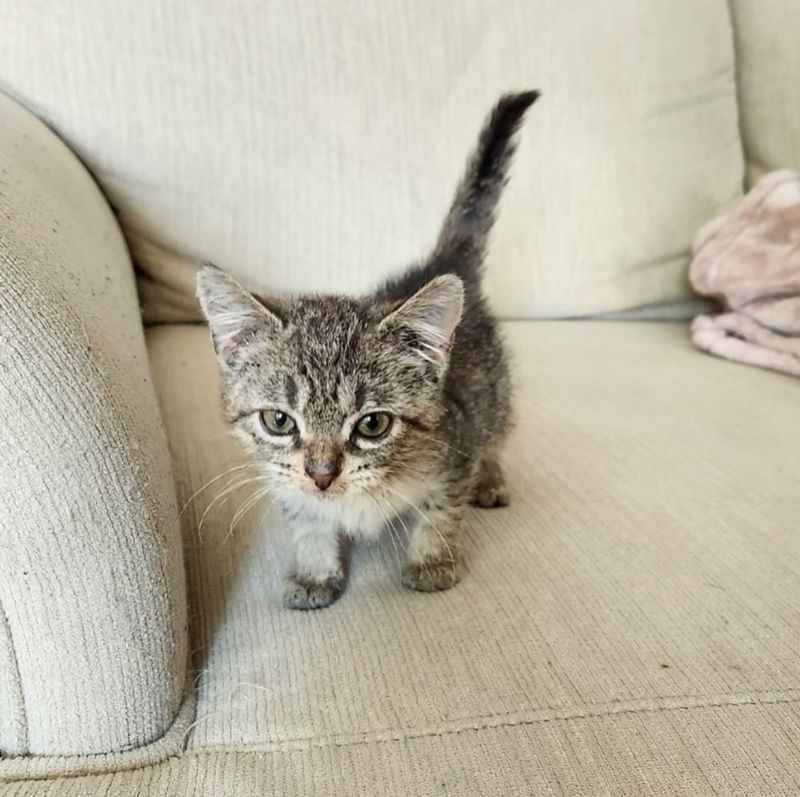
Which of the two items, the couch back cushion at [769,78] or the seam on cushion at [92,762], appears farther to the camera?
the couch back cushion at [769,78]

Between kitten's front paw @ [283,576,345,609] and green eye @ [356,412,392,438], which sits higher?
green eye @ [356,412,392,438]

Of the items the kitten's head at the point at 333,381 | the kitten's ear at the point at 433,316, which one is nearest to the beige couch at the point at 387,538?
the kitten's head at the point at 333,381

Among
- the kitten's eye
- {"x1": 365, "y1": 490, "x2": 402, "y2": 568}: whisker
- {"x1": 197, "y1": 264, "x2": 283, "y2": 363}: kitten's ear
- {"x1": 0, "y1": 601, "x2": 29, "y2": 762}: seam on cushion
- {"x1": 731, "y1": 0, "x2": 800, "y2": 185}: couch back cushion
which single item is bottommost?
{"x1": 365, "y1": 490, "x2": 402, "y2": 568}: whisker

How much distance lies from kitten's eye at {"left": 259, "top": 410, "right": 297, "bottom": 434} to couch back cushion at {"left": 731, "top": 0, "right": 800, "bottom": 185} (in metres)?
1.28

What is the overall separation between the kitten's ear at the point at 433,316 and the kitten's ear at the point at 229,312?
136 millimetres

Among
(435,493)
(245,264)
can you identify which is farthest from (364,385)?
(245,264)

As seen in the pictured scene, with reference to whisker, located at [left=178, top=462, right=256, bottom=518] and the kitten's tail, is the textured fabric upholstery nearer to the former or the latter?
whisker, located at [left=178, top=462, right=256, bottom=518]

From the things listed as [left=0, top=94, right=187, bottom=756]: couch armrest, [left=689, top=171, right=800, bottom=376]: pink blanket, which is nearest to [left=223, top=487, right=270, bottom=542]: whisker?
[left=0, top=94, right=187, bottom=756]: couch armrest

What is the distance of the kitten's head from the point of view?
0.91 m

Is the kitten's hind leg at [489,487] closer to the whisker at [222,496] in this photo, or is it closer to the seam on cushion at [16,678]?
the whisker at [222,496]

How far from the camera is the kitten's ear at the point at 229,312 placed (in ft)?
2.95

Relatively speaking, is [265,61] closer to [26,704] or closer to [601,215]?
[601,215]

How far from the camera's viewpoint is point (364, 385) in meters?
0.92

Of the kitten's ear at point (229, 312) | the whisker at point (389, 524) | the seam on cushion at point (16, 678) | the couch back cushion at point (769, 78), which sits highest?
the couch back cushion at point (769, 78)
